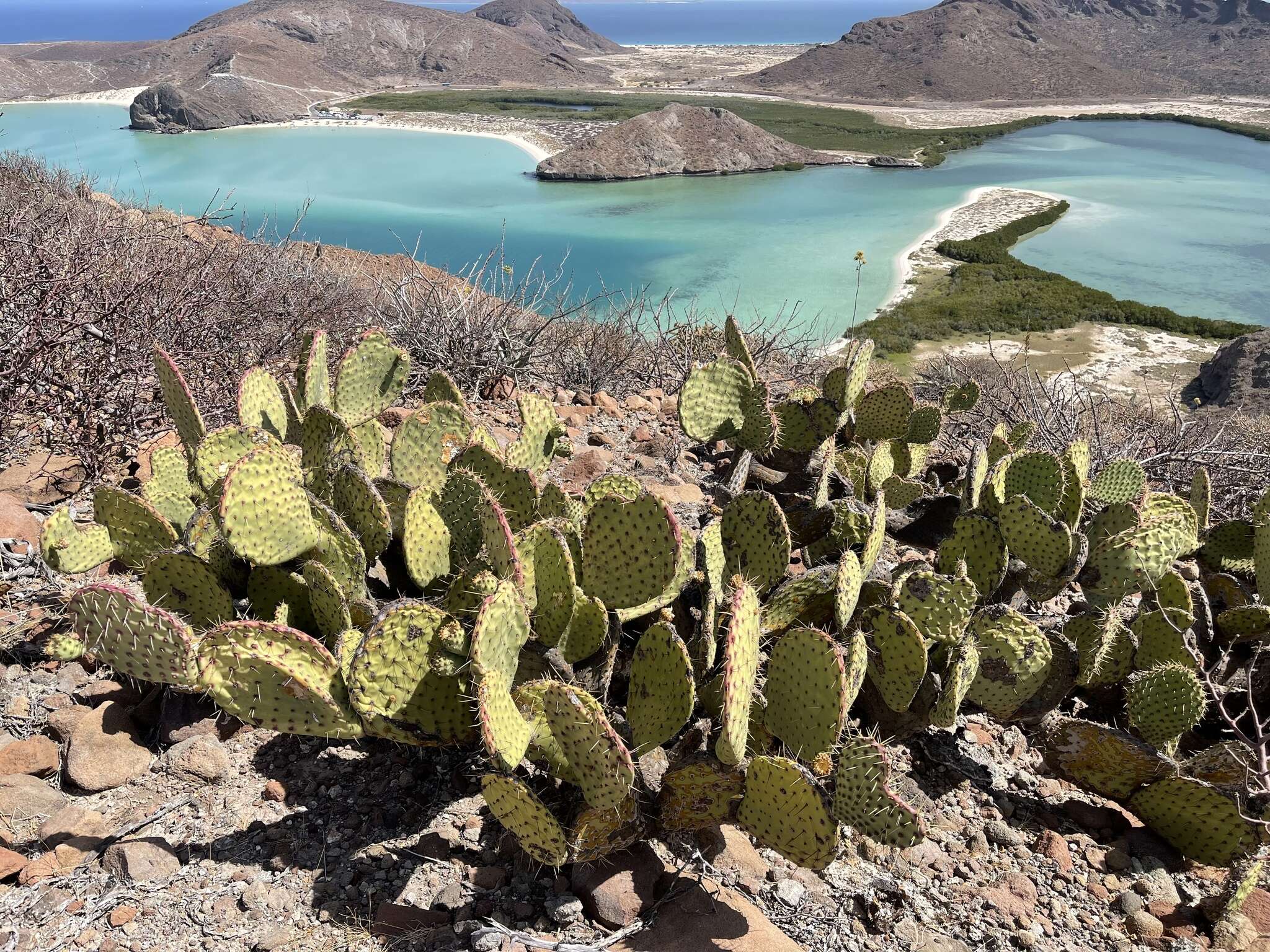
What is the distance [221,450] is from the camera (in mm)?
2400

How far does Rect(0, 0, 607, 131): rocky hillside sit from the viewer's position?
4888 cm

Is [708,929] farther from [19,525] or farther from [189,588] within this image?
[19,525]

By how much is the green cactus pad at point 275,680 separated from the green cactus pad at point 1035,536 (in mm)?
1860

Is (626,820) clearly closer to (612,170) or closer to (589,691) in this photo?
(589,691)

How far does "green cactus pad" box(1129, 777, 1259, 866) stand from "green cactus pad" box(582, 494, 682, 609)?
53.3 inches

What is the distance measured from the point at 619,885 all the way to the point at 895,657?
869 millimetres

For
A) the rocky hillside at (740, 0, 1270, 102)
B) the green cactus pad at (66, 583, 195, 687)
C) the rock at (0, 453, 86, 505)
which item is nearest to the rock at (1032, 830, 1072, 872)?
the green cactus pad at (66, 583, 195, 687)

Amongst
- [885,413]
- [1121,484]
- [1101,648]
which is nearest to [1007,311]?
[885,413]

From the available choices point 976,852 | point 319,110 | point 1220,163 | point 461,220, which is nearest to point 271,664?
point 976,852

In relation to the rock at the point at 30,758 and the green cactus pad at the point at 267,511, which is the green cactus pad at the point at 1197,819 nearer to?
the green cactus pad at the point at 267,511

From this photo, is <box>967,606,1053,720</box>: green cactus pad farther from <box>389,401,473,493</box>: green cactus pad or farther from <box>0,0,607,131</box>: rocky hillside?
<box>0,0,607,131</box>: rocky hillside

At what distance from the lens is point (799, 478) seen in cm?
352

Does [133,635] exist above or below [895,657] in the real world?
above

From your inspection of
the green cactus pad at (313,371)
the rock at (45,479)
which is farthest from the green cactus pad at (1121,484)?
the rock at (45,479)
